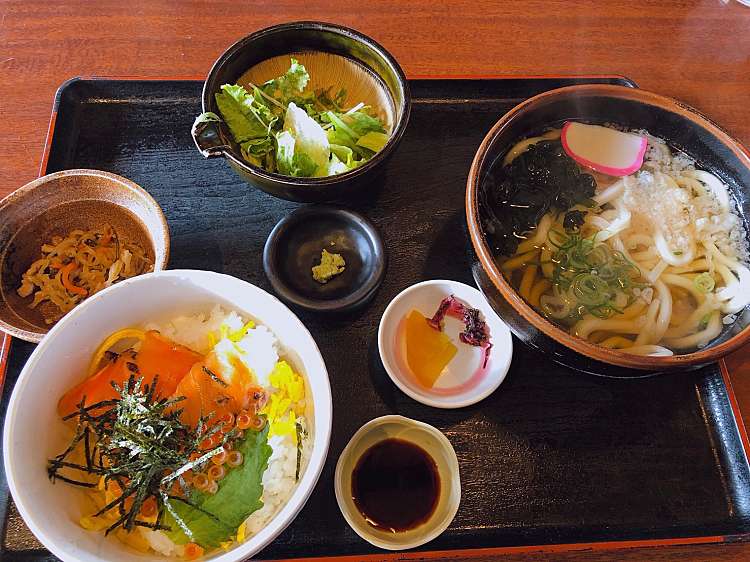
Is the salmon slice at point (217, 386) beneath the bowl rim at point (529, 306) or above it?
beneath

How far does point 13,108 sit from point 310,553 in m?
1.86

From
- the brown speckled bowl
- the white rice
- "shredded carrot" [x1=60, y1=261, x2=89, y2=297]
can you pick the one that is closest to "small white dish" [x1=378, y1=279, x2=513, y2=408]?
the white rice

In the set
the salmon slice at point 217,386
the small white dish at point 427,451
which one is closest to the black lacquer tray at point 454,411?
the small white dish at point 427,451

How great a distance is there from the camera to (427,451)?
59.7 inches

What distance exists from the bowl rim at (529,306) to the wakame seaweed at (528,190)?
12cm

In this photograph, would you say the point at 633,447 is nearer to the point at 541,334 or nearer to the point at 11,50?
the point at 541,334

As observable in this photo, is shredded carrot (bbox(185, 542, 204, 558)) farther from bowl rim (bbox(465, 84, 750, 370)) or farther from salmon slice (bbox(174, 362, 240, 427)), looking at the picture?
bowl rim (bbox(465, 84, 750, 370))

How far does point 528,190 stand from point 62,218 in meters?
1.40

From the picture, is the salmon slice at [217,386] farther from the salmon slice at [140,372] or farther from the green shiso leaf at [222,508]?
the green shiso leaf at [222,508]

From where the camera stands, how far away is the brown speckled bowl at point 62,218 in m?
1.56

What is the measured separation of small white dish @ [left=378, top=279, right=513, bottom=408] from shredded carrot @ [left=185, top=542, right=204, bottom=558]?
2.04 feet

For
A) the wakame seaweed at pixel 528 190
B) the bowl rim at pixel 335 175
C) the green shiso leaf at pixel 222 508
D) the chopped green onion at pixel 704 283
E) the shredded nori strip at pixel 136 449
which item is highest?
the bowl rim at pixel 335 175

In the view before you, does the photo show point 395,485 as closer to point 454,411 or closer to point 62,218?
point 454,411

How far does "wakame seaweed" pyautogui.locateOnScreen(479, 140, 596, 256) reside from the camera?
1.63 meters
